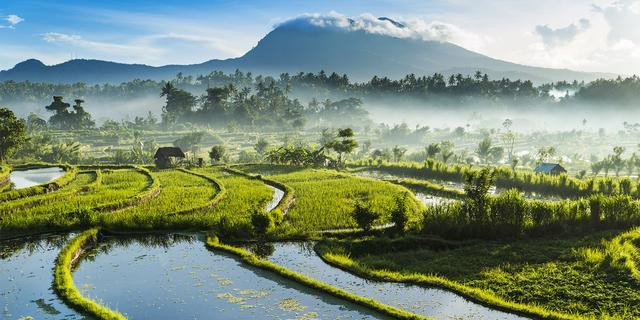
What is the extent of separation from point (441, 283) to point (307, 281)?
3.44 metres

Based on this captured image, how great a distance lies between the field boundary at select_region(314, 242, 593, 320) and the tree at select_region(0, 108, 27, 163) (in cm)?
2984

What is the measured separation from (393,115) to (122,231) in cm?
11656

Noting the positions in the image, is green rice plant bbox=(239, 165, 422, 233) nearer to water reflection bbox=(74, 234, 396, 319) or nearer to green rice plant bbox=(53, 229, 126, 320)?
water reflection bbox=(74, 234, 396, 319)

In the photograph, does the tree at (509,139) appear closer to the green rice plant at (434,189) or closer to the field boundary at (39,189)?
the green rice plant at (434,189)

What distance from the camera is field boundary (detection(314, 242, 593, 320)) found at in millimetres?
11062

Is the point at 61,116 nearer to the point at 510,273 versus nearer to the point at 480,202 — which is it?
the point at 480,202

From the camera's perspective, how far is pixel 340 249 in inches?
626

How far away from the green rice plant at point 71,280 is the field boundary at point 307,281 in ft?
13.1

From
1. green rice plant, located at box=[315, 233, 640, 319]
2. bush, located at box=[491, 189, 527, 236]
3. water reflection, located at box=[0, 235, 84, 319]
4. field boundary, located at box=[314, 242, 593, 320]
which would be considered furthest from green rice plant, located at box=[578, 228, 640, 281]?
water reflection, located at box=[0, 235, 84, 319]

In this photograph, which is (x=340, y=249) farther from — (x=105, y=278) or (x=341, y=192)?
(x=341, y=192)

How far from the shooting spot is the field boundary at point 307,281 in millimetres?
10928

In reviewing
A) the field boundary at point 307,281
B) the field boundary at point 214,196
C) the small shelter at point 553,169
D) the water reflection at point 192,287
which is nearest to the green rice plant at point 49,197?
the water reflection at point 192,287

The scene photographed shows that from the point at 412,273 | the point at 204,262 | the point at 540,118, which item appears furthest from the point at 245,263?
the point at 540,118

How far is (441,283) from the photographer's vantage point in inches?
502
